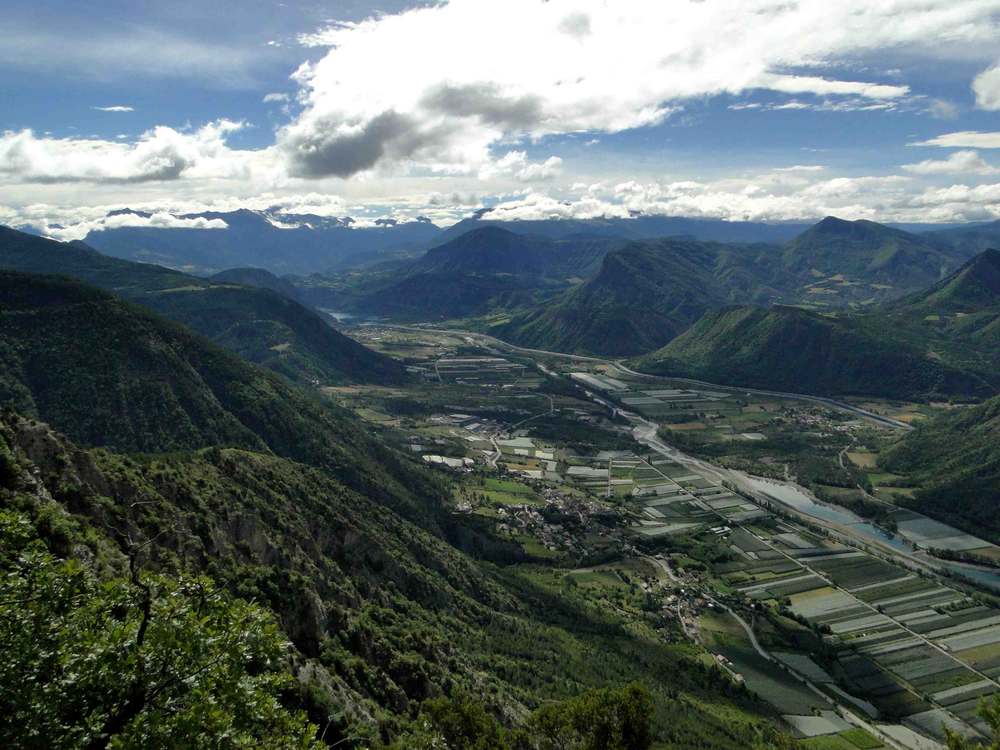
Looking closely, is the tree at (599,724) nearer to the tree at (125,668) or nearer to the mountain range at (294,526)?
the mountain range at (294,526)

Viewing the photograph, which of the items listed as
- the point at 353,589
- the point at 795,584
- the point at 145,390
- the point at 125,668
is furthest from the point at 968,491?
the point at 125,668

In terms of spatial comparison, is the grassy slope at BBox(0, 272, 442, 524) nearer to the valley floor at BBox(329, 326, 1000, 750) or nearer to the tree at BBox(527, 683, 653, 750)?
the valley floor at BBox(329, 326, 1000, 750)

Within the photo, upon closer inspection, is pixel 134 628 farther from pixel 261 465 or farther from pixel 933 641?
pixel 933 641

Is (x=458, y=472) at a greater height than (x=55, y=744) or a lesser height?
lesser

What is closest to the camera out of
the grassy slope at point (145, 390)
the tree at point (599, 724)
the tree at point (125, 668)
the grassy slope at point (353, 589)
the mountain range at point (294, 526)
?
the tree at point (125, 668)

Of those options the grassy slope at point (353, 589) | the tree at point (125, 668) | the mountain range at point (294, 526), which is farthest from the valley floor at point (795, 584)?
the tree at point (125, 668)

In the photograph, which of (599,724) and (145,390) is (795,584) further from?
(145,390)

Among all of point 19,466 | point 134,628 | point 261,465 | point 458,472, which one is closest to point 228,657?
point 134,628

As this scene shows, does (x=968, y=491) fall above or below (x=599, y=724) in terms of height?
below
